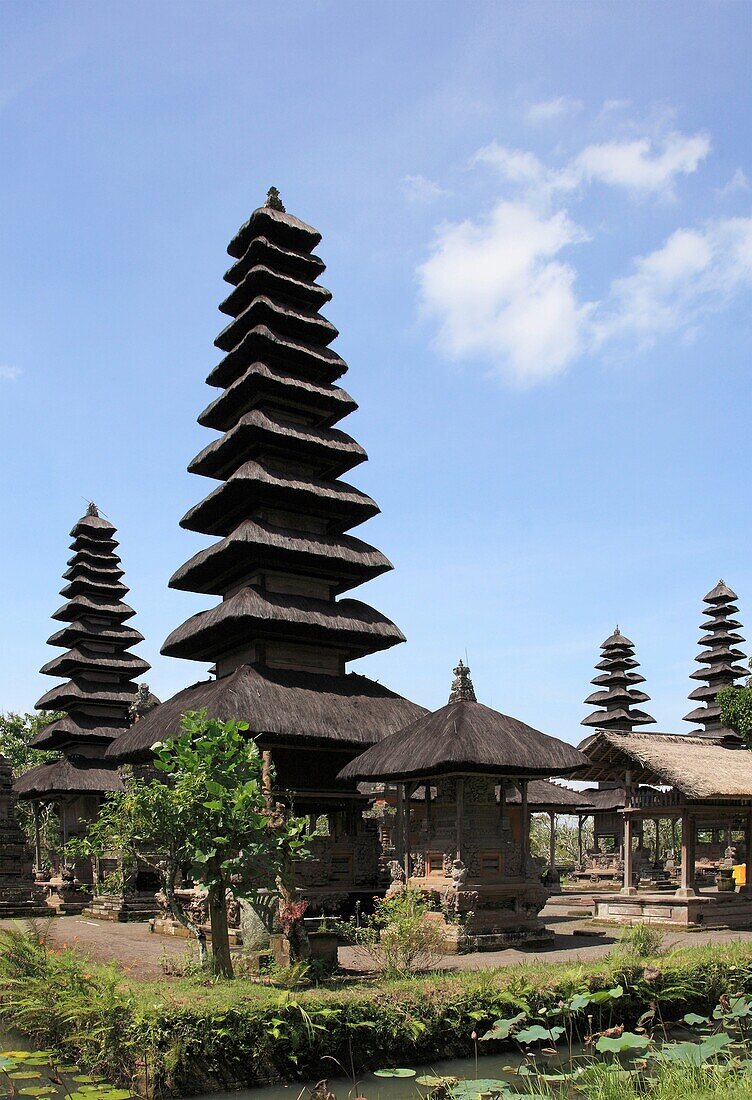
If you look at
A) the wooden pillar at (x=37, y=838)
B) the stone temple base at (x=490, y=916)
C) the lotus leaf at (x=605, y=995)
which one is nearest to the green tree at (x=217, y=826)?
the lotus leaf at (x=605, y=995)

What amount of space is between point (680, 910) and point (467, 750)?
25.3ft

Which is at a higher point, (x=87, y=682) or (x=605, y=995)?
(x=87, y=682)

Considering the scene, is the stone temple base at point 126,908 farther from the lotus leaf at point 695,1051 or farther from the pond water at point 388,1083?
the lotus leaf at point 695,1051

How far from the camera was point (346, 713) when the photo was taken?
23656mm

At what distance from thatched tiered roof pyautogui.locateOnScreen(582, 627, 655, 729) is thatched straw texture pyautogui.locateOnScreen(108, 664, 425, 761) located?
34026mm

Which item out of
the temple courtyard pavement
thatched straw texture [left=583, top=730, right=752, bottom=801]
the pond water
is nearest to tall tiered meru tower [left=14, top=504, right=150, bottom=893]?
the temple courtyard pavement

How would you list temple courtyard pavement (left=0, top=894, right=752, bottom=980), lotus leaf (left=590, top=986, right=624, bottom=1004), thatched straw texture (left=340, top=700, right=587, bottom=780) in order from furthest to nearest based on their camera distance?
thatched straw texture (left=340, top=700, right=587, bottom=780) → temple courtyard pavement (left=0, top=894, right=752, bottom=980) → lotus leaf (left=590, top=986, right=624, bottom=1004)

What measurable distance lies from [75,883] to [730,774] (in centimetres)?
2180

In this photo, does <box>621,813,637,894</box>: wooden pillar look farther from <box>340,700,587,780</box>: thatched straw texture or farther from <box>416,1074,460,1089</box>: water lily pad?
<box>416,1074,460,1089</box>: water lily pad

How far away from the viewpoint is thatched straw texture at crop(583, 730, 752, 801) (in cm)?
2120

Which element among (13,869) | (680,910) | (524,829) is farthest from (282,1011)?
(13,869)

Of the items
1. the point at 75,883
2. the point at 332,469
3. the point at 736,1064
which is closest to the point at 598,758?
the point at 332,469

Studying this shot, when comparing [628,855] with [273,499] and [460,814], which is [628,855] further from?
[273,499]

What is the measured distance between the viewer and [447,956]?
1689cm
